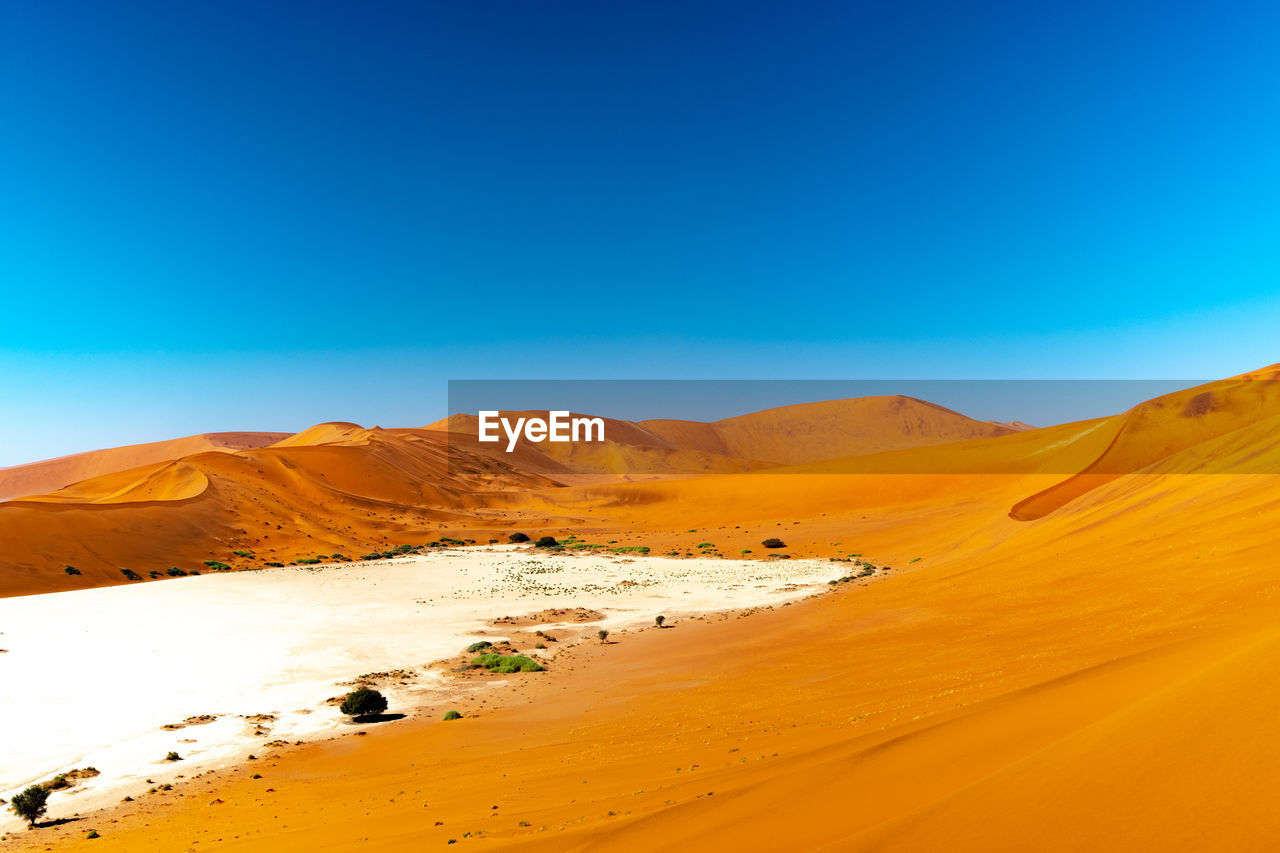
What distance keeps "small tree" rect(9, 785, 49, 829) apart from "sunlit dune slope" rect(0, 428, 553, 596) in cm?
2469

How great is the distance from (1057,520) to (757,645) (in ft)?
45.8

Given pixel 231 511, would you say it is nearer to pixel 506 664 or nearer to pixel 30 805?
pixel 506 664

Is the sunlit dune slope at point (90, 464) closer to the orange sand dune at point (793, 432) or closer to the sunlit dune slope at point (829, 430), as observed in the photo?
the orange sand dune at point (793, 432)

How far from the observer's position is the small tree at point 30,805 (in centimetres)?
882

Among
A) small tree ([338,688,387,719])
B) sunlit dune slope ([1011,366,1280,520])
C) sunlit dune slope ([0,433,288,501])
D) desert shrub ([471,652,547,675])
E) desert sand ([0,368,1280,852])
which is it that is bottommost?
desert shrub ([471,652,547,675])

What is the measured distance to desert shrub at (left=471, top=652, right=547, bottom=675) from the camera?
54.9ft

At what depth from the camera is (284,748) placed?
11.7m

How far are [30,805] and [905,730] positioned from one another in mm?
10230

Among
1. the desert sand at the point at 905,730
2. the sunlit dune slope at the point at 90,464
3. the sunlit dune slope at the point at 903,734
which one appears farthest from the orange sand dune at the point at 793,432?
the sunlit dune slope at the point at 903,734

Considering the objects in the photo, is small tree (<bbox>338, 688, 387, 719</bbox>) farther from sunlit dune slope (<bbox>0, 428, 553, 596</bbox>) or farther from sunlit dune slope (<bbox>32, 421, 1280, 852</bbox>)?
sunlit dune slope (<bbox>0, 428, 553, 596</bbox>)

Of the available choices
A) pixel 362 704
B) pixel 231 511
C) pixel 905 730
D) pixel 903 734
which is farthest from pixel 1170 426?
pixel 231 511

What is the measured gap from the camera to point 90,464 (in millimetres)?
128625

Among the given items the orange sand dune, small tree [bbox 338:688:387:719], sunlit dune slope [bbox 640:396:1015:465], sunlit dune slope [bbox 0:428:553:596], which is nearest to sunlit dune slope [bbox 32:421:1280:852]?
small tree [bbox 338:688:387:719]

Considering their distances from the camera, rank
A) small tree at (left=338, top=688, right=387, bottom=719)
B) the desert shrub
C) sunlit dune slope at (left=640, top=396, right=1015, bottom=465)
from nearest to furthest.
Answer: small tree at (left=338, top=688, right=387, bottom=719)
the desert shrub
sunlit dune slope at (left=640, top=396, right=1015, bottom=465)
